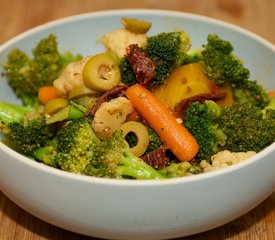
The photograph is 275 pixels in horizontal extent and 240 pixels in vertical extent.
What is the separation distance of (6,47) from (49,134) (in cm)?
54

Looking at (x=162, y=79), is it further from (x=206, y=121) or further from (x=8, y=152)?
(x=8, y=152)

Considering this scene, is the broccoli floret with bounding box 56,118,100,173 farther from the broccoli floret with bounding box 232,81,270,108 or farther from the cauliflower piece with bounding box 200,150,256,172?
the broccoli floret with bounding box 232,81,270,108

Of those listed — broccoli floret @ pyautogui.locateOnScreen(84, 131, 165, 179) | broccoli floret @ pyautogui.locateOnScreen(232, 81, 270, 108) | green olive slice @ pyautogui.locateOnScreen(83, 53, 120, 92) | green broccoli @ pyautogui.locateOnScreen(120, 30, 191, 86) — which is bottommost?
broccoli floret @ pyautogui.locateOnScreen(84, 131, 165, 179)

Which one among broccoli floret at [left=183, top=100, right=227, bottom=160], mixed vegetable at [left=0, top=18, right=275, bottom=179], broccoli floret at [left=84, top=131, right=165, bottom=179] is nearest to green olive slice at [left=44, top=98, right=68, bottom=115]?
mixed vegetable at [left=0, top=18, right=275, bottom=179]

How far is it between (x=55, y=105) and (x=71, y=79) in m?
0.13

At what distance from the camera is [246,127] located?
2.23 m

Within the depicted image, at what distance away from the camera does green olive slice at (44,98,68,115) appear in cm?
237

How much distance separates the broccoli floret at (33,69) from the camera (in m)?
2.66

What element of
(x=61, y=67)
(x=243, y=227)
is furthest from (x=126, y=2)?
(x=243, y=227)

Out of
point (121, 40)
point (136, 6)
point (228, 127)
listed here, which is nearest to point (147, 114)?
point (228, 127)

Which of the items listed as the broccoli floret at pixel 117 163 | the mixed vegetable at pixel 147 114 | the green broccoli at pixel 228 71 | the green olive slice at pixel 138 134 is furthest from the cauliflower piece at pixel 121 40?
the broccoli floret at pixel 117 163

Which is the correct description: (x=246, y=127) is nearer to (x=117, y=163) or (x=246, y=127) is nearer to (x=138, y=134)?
(x=138, y=134)

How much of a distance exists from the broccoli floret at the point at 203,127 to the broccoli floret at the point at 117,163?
0.24 metres

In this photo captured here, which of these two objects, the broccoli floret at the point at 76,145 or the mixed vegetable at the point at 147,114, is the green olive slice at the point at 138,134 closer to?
the mixed vegetable at the point at 147,114
